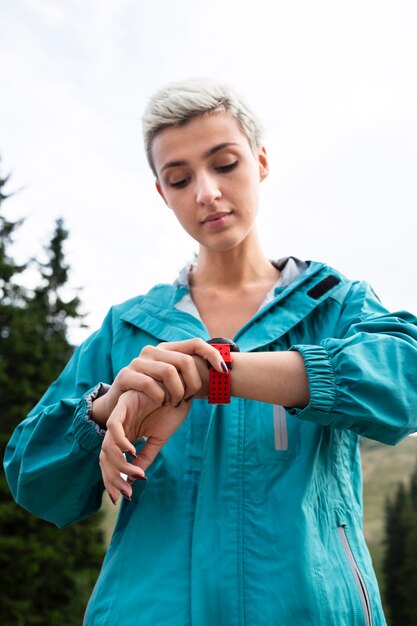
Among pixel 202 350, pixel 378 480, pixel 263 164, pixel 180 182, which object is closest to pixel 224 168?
pixel 180 182

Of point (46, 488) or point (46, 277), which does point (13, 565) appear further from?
point (46, 488)

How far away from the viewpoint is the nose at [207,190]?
7.50ft

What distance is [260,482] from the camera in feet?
6.59

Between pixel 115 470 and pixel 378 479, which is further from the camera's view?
pixel 378 479

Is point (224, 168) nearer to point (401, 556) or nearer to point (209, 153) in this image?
point (209, 153)

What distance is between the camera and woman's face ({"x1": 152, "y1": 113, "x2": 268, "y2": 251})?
234 centimetres

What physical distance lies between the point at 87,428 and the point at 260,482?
57cm

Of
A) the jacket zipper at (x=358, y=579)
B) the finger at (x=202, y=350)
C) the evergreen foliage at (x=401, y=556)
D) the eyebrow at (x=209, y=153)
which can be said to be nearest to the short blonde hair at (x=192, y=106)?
the eyebrow at (x=209, y=153)

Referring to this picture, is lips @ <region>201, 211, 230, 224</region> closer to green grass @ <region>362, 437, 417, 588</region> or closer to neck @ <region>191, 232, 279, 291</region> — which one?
neck @ <region>191, 232, 279, 291</region>

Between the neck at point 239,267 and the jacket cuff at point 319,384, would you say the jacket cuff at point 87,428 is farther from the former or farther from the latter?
the neck at point 239,267

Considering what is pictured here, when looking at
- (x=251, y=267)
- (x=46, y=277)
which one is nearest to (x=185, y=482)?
(x=251, y=267)

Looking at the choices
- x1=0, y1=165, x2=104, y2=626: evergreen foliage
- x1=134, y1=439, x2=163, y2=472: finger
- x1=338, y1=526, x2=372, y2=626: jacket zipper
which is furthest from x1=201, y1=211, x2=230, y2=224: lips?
x1=0, y1=165, x2=104, y2=626: evergreen foliage

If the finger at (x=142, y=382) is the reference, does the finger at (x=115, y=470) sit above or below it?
below

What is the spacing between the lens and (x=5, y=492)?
2442 centimetres
